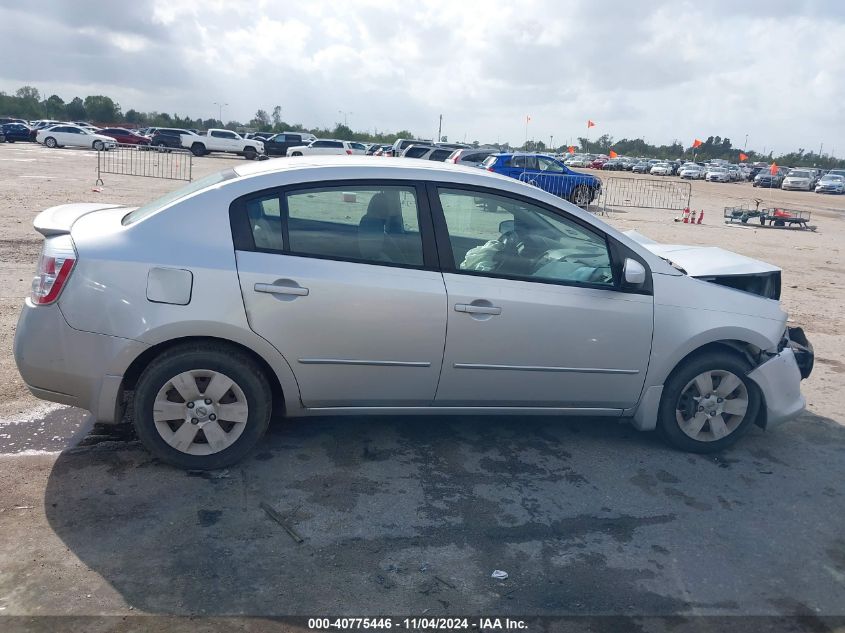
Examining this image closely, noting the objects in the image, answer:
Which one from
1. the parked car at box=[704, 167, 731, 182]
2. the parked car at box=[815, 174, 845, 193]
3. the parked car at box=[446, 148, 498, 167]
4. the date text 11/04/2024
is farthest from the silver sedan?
the parked car at box=[704, 167, 731, 182]

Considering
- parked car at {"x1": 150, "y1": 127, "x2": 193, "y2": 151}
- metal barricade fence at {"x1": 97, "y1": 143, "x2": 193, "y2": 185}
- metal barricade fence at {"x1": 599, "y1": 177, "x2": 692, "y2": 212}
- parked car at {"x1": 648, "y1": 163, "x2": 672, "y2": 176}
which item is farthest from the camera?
parked car at {"x1": 648, "y1": 163, "x2": 672, "y2": 176}

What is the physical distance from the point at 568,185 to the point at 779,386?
62.4 feet

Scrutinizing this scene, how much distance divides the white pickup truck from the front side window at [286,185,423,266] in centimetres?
4476

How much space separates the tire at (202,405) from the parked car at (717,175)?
60124 mm

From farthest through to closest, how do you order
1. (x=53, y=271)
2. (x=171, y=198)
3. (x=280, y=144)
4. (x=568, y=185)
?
(x=280, y=144) → (x=568, y=185) → (x=171, y=198) → (x=53, y=271)

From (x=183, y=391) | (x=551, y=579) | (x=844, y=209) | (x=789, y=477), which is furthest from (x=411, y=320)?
(x=844, y=209)

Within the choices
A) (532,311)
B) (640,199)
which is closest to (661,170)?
(640,199)

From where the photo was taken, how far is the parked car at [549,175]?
74.4ft

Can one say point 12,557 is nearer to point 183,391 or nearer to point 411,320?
point 183,391

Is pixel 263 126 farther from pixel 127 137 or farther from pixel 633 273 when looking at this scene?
pixel 633 273

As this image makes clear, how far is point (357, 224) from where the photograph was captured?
4.32 meters

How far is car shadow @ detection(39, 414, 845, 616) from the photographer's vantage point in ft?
10.7

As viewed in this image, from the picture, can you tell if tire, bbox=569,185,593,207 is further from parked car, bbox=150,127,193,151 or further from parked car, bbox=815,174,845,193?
parked car, bbox=150,127,193,151

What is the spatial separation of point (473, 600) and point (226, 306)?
2.00m
